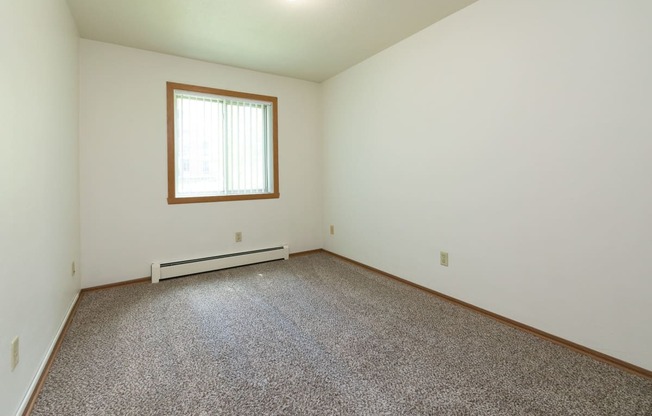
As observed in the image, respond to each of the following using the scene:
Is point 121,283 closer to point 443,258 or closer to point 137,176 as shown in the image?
point 137,176

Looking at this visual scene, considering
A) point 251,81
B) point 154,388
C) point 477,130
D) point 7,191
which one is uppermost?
point 251,81

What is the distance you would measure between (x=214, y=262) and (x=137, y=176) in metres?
1.23

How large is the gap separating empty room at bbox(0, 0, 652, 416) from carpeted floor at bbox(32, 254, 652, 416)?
0.02 meters

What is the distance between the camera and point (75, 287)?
A: 270cm

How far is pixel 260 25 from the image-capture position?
8.77 feet

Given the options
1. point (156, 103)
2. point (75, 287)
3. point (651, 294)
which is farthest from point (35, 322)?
point (651, 294)

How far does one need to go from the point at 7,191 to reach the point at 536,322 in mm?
3030

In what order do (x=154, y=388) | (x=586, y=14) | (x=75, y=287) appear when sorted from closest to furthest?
(x=154, y=388) → (x=586, y=14) → (x=75, y=287)

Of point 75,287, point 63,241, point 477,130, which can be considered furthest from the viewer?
point 75,287

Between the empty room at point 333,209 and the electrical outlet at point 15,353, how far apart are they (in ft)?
0.04

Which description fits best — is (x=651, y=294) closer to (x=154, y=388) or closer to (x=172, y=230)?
(x=154, y=388)

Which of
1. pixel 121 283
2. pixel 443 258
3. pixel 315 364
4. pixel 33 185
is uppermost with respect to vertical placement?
pixel 33 185

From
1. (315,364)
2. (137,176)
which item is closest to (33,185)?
(137,176)

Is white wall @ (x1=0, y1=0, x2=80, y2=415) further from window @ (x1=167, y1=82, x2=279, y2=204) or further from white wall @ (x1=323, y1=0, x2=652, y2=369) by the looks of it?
white wall @ (x1=323, y1=0, x2=652, y2=369)
